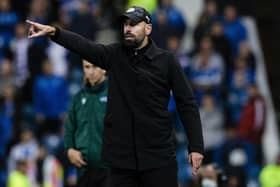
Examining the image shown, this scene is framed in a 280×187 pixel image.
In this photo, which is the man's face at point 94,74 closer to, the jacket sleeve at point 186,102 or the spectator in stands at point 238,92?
the jacket sleeve at point 186,102

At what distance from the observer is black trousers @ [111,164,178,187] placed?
914cm

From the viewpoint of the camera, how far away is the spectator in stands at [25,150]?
18.1 meters

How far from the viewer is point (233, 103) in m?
18.5

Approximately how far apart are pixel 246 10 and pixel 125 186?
480 inches

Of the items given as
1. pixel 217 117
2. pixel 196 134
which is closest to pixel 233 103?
pixel 217 117

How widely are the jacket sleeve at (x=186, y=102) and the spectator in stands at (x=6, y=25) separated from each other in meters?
11.2

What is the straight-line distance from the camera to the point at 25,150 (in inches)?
722

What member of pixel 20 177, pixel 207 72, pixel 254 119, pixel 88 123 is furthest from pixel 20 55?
pixel 88 123

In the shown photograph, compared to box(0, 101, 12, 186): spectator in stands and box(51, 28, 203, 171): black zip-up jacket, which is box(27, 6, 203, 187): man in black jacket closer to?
box(51, 28, 203, 171): black zip-up jacket

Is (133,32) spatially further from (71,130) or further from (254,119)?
(254,119)

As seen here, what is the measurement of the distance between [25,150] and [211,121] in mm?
3047

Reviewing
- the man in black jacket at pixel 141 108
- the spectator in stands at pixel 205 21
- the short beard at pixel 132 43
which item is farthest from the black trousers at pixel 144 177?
the spectator in stands at pixel 205 21

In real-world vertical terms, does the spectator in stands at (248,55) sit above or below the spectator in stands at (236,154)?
above

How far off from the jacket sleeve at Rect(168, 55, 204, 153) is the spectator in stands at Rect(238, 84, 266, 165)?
880cm
